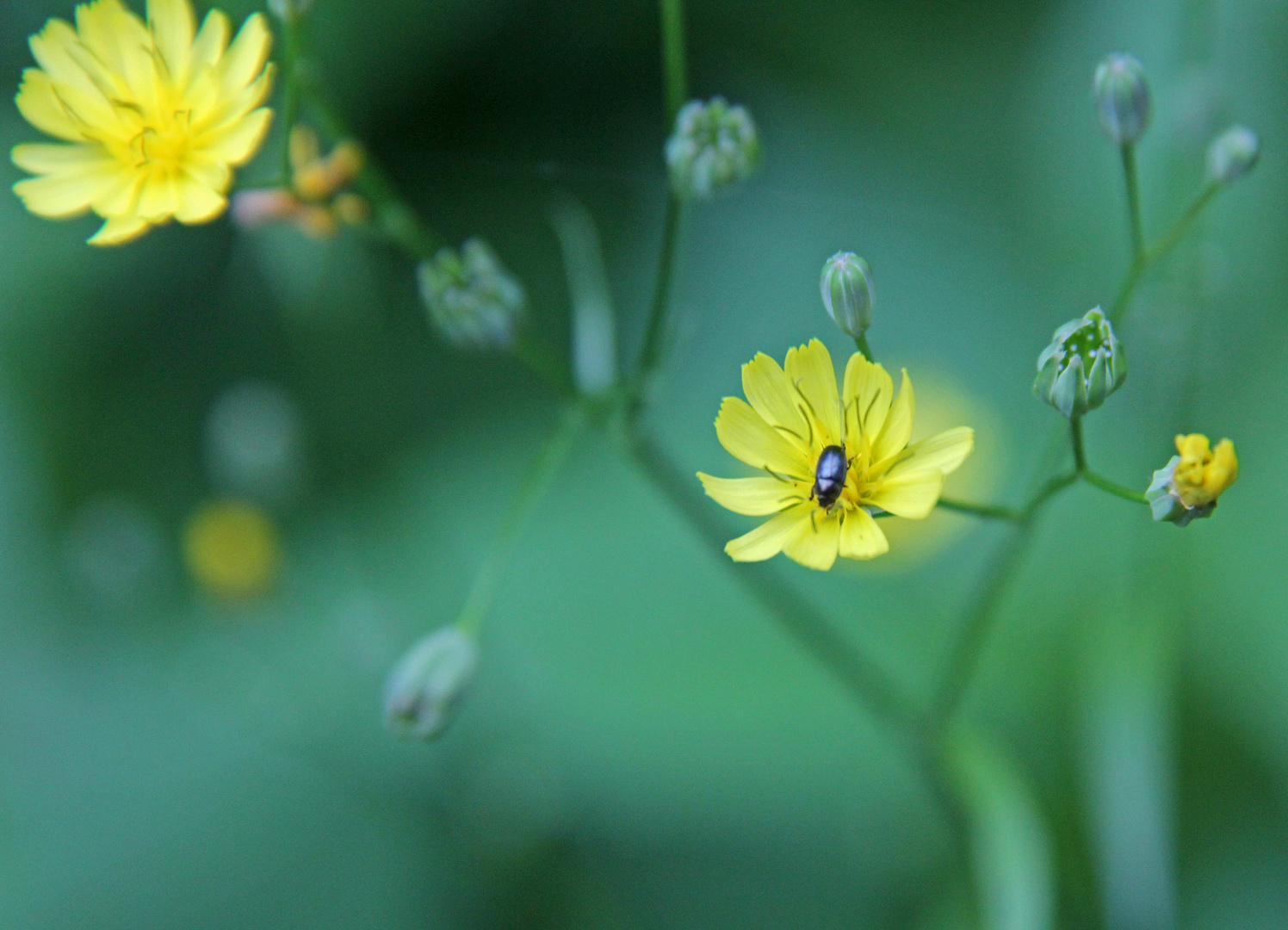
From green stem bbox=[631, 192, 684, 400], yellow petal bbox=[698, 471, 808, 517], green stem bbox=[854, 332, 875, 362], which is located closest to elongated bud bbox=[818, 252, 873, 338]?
green stem bbox=[854, 332, 875, 362]

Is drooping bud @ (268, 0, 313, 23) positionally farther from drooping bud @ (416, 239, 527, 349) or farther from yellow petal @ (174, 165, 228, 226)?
drooping bud @ (416, 239, 527, 349)

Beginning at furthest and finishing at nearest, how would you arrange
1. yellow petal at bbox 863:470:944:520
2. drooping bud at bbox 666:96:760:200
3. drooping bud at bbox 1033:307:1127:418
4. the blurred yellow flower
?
1. the blurred yellow flower
2. drooping bud at bbox 666:96:760:200
3. drooping bud at bbox 1033:307:1127:418
4. yellow petal at bbox 863:470:944:520

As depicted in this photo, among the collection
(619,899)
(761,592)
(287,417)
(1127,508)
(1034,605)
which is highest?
(1127,508)

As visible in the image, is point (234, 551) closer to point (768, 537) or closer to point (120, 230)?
point (120, 230)

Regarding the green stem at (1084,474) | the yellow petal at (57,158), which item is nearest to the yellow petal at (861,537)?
the green stem at (1084,474)

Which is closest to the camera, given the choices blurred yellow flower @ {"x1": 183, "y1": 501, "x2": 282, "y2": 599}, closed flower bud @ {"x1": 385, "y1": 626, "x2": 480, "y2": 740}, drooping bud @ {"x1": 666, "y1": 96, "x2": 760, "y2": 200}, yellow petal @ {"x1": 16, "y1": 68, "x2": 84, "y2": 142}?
yellow petal @ {"x1": 16, "y1": 68, "x2": 84, "y2": 142}

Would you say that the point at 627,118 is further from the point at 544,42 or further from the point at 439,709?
the point at 439,709

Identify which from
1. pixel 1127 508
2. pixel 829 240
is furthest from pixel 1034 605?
pixel 829 240
